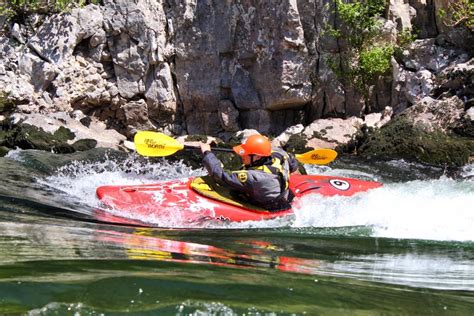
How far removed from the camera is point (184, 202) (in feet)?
17.5

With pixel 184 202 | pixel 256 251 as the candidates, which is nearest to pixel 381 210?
pixel 184 202

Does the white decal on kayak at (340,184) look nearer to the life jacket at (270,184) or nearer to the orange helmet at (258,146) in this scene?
the life jacket at (270,184)

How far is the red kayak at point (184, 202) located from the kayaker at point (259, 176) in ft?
0.34

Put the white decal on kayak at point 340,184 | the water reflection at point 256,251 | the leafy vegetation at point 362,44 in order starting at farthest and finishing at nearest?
the leafy vegetation at point 362,44
the white decal on kayak at point 340,184
the water reflection at point 256,251

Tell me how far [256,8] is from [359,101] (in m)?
3.39

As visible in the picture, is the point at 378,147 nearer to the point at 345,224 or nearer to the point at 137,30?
the point at 345,224

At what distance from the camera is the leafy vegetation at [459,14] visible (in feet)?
36.4

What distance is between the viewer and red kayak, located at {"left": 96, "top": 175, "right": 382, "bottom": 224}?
17.0 ft

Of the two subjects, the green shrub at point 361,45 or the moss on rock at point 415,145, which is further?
the green shrub at point 361,45

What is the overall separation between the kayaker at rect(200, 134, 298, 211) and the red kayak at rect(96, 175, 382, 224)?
0.10 metres

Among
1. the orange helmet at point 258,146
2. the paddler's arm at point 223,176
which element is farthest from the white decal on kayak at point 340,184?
the paddler's arm at point 223,176

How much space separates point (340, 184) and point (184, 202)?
184 cm

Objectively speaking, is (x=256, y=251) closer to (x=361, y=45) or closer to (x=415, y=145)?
(x=415, y=145)

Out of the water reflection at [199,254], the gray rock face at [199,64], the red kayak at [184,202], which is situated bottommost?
the red kayak at [184,202]
